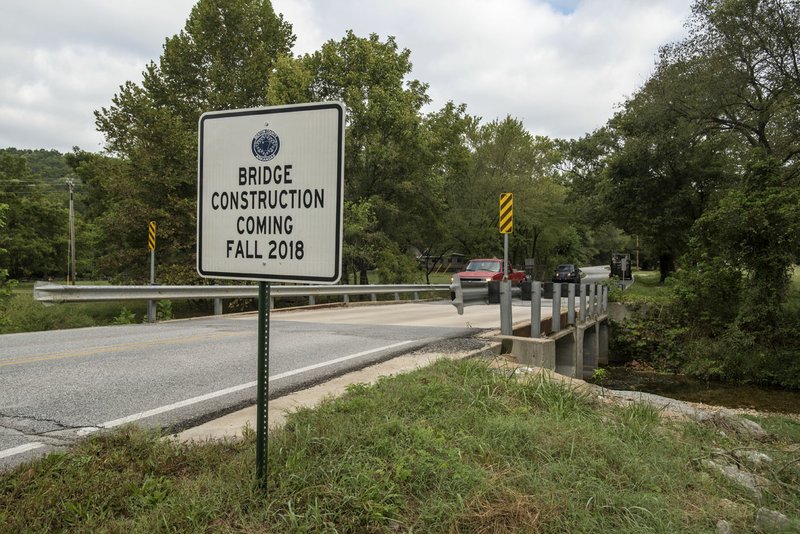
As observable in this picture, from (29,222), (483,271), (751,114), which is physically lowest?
(483,271)

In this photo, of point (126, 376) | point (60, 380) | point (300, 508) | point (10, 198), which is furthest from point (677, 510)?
point (10, 198)

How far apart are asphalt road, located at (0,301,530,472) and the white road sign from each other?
1861mm

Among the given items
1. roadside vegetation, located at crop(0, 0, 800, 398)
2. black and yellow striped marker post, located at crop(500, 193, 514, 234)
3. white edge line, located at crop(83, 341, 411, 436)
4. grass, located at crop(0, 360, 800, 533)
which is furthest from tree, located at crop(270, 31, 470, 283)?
grass, located at crop(0, 360, 800, 533)

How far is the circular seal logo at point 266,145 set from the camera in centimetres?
275

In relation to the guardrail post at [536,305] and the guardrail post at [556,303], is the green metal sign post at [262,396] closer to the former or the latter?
the guardrail post at [536,305]

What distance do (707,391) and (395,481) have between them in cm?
1260

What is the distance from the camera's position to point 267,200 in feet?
9.06

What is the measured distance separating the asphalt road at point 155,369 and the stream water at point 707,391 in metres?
5.33

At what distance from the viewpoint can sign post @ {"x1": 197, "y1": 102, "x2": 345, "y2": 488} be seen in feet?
8.61

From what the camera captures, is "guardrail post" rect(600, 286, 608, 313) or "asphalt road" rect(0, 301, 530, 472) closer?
"asphalt road" rect(0, 301, 530, 472)

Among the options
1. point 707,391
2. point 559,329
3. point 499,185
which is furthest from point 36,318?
point 499,185

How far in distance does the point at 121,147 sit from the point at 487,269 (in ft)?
56.9

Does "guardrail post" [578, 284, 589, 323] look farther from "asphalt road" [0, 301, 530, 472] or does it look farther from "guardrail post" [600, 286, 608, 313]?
"guardrail post" [600, 286, 608, 313]

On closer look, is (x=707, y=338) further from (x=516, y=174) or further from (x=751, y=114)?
(x=516, y=174)
